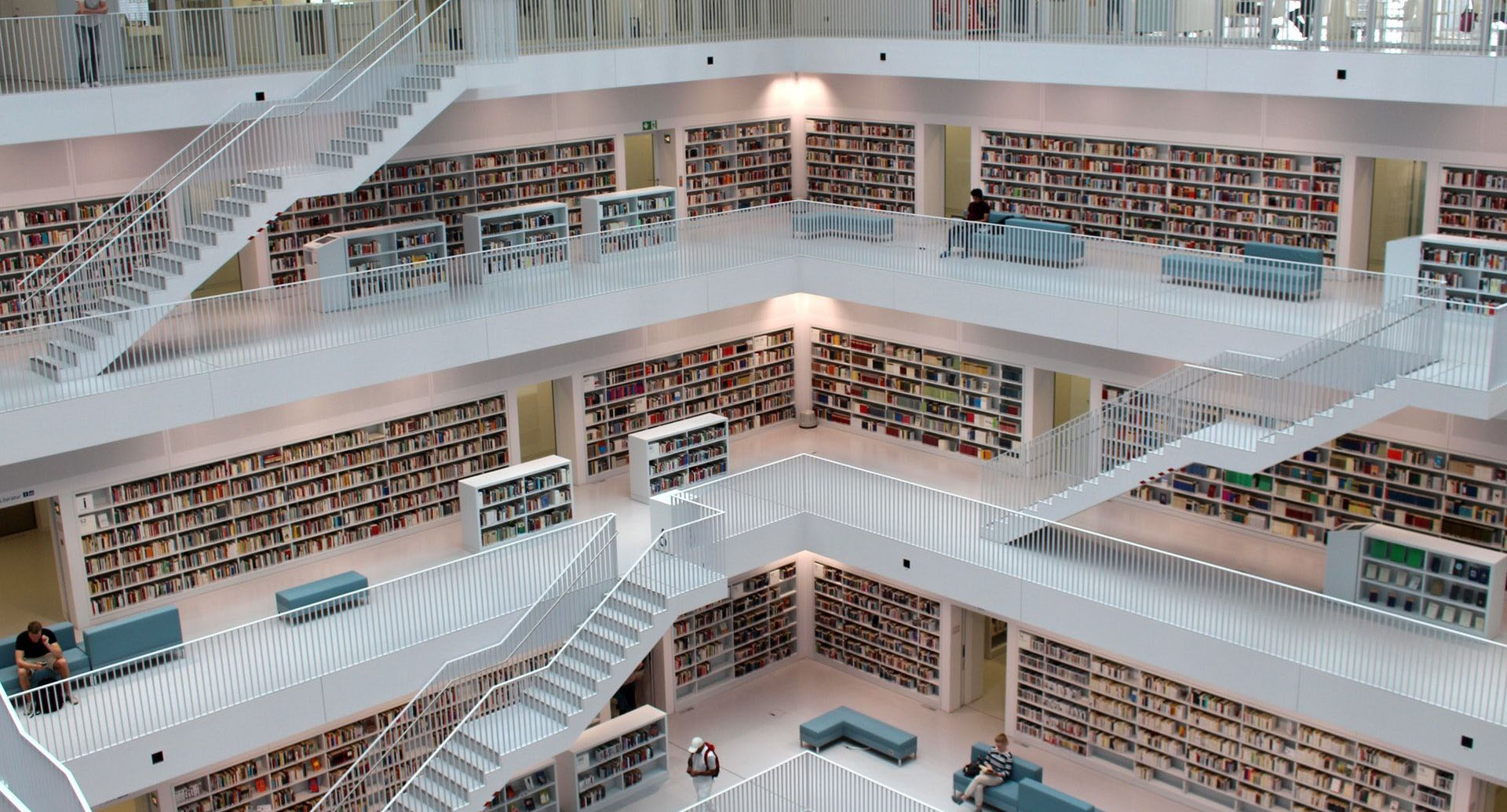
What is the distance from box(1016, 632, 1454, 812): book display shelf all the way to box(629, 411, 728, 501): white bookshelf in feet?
15.7

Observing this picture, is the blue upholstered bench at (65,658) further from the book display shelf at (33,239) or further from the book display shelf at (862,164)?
the book display shelf at (862,164)

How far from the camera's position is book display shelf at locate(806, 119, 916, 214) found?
23516mm

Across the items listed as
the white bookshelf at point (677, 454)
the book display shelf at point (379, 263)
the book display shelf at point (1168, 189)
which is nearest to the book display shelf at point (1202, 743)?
the white bookshelf at point (677, 454)

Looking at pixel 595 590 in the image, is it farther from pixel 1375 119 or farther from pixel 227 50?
pixel 1375 119

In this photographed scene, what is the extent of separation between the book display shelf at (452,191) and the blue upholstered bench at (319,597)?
4.69 m

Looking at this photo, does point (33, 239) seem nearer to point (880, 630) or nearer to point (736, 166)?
point (736, 166)

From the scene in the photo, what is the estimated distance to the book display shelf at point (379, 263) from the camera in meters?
18.2

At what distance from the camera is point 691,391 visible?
74.5 ft

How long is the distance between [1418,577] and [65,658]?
13591mm

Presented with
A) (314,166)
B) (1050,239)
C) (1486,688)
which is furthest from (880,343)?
(1486,688)

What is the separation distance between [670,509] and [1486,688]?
29.0 feet

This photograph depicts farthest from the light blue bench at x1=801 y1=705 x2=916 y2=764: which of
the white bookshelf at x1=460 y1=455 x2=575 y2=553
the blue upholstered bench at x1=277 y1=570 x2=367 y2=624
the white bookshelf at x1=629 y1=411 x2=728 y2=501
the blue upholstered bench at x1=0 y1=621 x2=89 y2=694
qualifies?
the blue upholstered bench at x1=0 y1=621 x2=89 y2=694

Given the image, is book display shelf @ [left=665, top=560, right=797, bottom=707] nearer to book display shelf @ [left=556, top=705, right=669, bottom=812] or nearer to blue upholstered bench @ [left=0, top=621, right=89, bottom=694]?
book display shelf @ [left=556, top=705, right=669, bottom=812]

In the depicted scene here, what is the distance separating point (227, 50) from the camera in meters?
17.5
